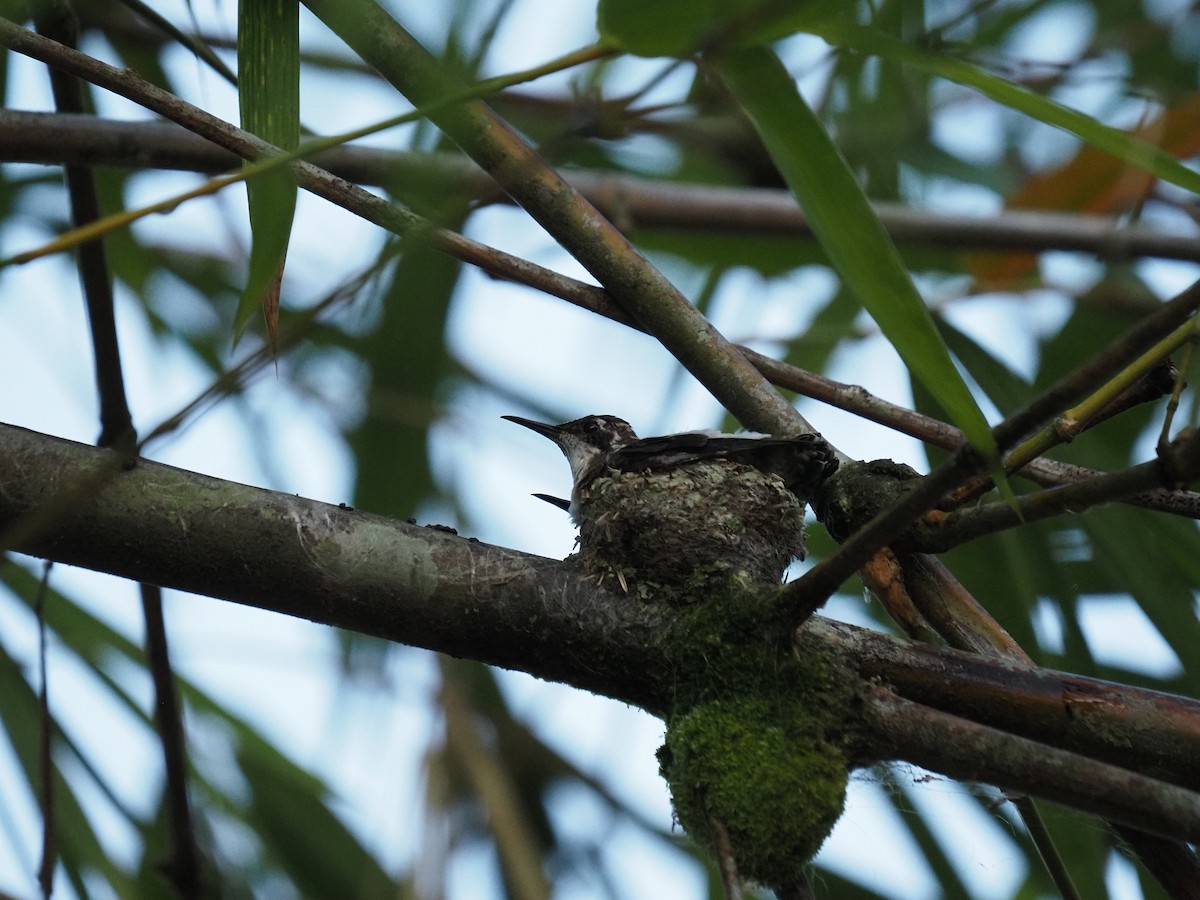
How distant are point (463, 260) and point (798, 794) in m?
0.95

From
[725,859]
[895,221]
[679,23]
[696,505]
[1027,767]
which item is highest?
[895,221]

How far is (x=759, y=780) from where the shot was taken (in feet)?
5.33

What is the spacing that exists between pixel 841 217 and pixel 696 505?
1.17 m

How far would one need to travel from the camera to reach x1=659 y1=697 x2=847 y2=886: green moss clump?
5.27ft

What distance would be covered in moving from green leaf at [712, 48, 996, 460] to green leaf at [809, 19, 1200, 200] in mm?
89

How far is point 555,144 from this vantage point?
1.22 metres

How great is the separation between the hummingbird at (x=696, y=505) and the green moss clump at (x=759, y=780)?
0.83 ft

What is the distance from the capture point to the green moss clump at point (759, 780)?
1.61 metres

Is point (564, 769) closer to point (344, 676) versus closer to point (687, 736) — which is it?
point (344, 676)

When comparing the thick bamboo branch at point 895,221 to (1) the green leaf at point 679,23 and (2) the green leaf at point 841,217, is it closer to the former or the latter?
(2) the green leaf at point 841,217

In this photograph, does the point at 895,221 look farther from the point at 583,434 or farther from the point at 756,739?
the point at 756,739

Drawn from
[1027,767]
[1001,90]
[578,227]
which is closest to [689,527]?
[578,227]

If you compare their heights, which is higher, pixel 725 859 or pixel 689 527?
pixel 689 527

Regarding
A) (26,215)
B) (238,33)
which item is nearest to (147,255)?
(26,215)
